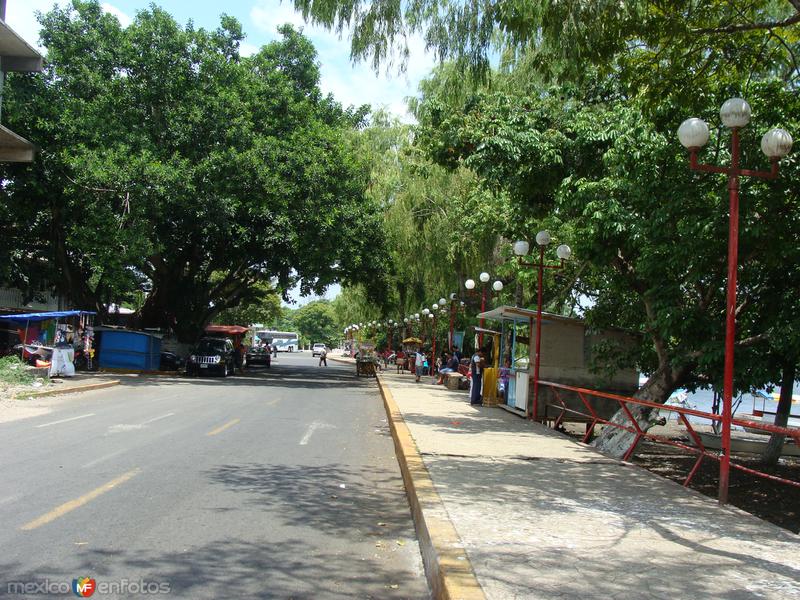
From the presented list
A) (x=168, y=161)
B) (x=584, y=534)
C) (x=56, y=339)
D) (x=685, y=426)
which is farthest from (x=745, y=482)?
(x=56, y=339)

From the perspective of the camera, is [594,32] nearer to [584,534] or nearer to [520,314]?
[584,534]

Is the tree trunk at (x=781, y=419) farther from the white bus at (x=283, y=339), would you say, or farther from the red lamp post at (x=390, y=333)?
the white bus at (x=283, y=339)

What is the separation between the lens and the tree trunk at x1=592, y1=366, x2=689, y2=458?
1280 centimetres

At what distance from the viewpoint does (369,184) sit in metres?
32.6

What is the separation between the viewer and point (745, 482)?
543 inches

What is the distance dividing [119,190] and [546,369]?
1608 centimetres

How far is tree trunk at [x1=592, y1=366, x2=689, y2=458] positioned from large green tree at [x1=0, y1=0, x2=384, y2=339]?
15692 millimetres

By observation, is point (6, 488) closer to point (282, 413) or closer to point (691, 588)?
point (691, 588)

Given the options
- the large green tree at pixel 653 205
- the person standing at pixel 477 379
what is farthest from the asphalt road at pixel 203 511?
the person standing at pixel 477 379

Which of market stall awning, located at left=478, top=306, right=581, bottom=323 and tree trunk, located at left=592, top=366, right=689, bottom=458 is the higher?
market stall awning, located at left=478, top=306, right=581, bottom=323

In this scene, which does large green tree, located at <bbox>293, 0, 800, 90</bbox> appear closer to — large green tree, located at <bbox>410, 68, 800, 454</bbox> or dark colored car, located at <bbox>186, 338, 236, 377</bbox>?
large green tree, located at <bbox>410, 68, 800, 454</bbox>

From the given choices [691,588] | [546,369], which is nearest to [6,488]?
[691,588]

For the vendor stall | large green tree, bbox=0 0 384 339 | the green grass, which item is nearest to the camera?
the green grass

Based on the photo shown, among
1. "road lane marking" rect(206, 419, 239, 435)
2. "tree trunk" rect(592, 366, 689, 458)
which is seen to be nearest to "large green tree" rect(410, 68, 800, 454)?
"tree trunk" rect(592, 366, 689, 458)
